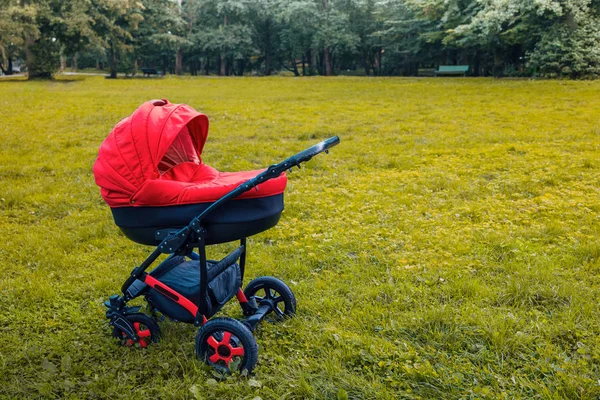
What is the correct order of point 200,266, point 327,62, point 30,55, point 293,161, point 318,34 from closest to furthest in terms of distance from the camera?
point 293,161
point 200,266
point 30,55
point 318,34
point 327,62

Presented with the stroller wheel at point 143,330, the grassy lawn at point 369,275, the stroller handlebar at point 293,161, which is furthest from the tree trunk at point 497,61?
the stroller wheel at point 143,330

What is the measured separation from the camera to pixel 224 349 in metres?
2.90

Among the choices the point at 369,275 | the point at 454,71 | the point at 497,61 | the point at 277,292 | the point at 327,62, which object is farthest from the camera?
the point at 327,62

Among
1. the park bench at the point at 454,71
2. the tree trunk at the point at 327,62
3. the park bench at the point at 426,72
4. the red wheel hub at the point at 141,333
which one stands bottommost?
the red wheel hub at the point at 141,333

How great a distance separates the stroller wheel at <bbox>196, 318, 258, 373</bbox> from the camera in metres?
2.83

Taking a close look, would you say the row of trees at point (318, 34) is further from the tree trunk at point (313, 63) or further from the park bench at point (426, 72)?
the park bench at point (426, 72)

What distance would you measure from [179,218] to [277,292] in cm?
102

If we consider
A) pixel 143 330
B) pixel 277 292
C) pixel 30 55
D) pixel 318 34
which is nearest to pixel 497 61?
pixel 318 34

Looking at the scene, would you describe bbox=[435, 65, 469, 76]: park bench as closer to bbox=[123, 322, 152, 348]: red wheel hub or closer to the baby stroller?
the baby stroller

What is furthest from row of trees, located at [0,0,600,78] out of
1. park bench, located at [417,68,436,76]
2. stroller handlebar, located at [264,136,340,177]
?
stroller handlebar, located at [264,136,340,177]

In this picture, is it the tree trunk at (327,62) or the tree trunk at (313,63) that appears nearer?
the tree trunk at (327,62)

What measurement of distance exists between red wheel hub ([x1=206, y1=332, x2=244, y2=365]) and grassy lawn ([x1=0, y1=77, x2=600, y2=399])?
109 mm

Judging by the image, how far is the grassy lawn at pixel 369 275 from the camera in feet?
9.18

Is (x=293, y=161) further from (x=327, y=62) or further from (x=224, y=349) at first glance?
(x=327, y=62)
